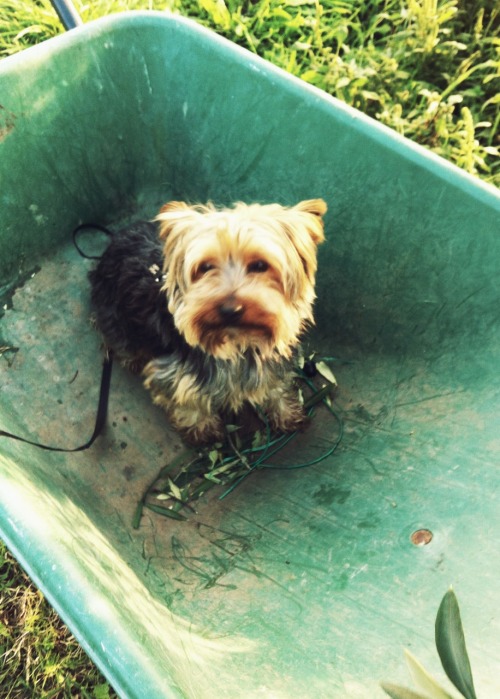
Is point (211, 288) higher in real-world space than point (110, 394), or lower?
higher

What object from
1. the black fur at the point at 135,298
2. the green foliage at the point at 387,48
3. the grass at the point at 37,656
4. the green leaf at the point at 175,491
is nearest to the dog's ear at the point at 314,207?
the black fur at the point at 135,298

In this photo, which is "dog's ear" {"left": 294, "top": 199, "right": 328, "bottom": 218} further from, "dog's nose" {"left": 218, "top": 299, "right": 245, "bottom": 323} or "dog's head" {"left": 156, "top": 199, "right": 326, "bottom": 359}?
"dog's nose" {"left": 218, "top": 299, "right": 245, "bottom": 323}

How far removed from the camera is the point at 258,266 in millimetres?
1623

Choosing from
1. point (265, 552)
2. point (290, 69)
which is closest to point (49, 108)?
point (290, 69)

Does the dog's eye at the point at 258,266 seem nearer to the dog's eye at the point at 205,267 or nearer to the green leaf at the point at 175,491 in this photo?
the dog's eye at the point at 205,267

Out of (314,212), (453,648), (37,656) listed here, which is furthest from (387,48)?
(37,656)

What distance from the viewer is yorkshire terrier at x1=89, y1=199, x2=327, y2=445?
62.2 inches

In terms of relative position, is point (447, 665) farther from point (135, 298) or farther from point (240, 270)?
point (135, 298)

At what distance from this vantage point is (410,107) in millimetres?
2994

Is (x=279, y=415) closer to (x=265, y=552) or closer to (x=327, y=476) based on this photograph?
(x=327, y=476)

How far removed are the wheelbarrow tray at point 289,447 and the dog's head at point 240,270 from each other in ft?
1.05

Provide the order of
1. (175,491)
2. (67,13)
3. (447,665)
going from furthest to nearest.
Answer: (67,13), (175,491), (447,665)

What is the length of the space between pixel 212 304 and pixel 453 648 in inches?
36.7

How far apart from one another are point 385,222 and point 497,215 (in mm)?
333
